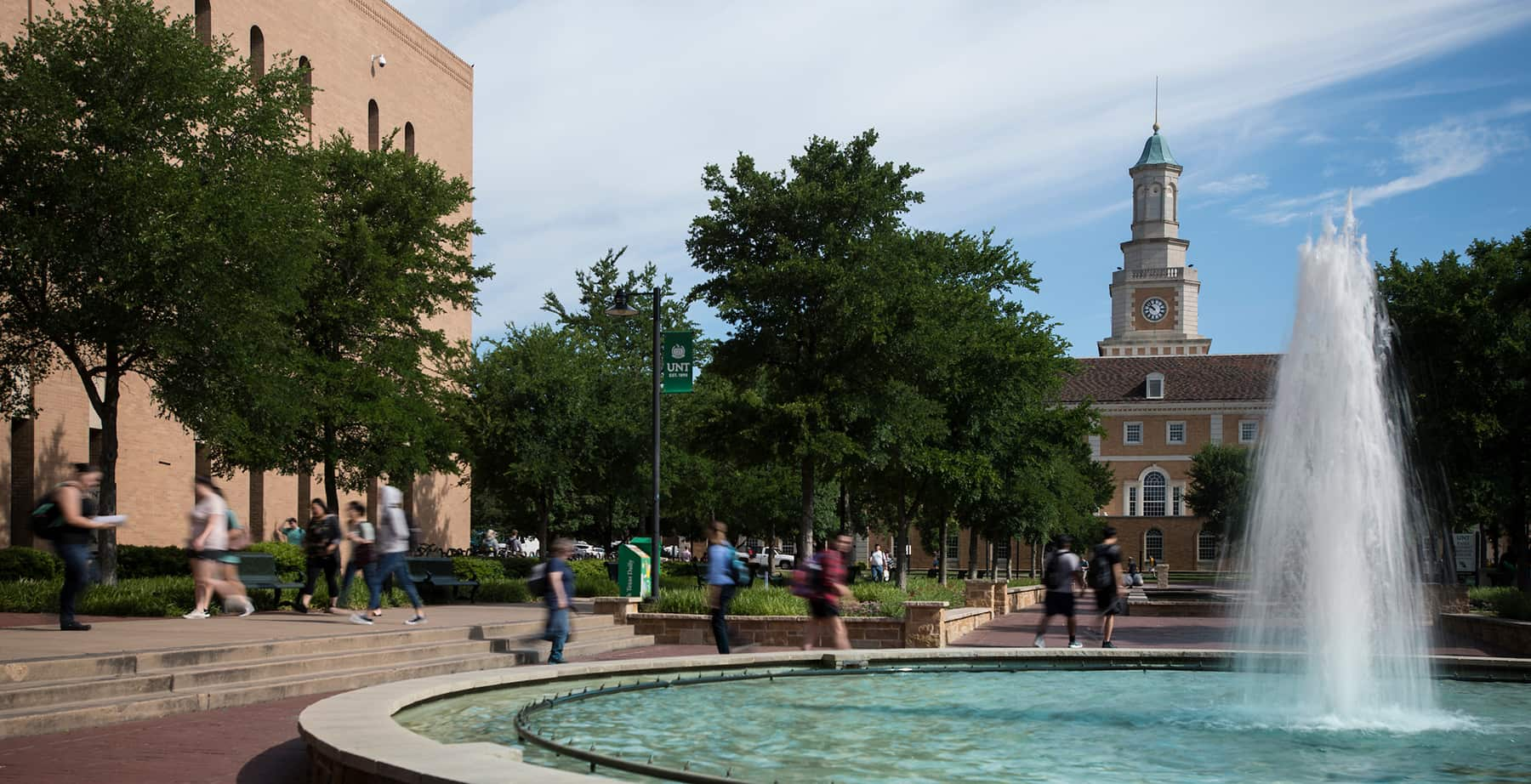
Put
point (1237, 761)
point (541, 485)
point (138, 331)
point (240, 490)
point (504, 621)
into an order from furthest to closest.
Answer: point (541, 485)
point (240, 490)
point (138, 331)
point (504, 621)
point (1237, 761)

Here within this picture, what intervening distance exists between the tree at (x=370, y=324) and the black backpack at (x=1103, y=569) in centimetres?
1769

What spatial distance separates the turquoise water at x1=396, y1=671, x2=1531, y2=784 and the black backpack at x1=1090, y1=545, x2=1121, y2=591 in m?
4.32

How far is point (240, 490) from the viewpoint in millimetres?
39156

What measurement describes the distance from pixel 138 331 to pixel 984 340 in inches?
809

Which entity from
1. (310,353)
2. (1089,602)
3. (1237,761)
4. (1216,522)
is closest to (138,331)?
(310,353)

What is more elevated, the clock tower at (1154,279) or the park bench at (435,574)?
the clock tower at (1154,279)

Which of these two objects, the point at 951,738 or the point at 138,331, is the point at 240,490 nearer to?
the point at 138,331

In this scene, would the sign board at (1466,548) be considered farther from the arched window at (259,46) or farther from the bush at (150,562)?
the bush at (150,562)

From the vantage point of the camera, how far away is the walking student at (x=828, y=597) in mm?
15852

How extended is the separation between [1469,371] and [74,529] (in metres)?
38.4

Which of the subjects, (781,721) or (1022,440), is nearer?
(781,721)

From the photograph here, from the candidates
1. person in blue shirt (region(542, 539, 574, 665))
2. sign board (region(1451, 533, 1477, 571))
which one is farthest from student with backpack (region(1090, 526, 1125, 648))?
sign board (region(1451, 533, 1477, 571))

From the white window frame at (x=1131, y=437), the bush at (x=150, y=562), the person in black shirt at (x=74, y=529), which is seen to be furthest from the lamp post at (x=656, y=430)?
the white window frame at (x=1131, y=437)

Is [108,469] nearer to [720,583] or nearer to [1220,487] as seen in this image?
[720,583]
